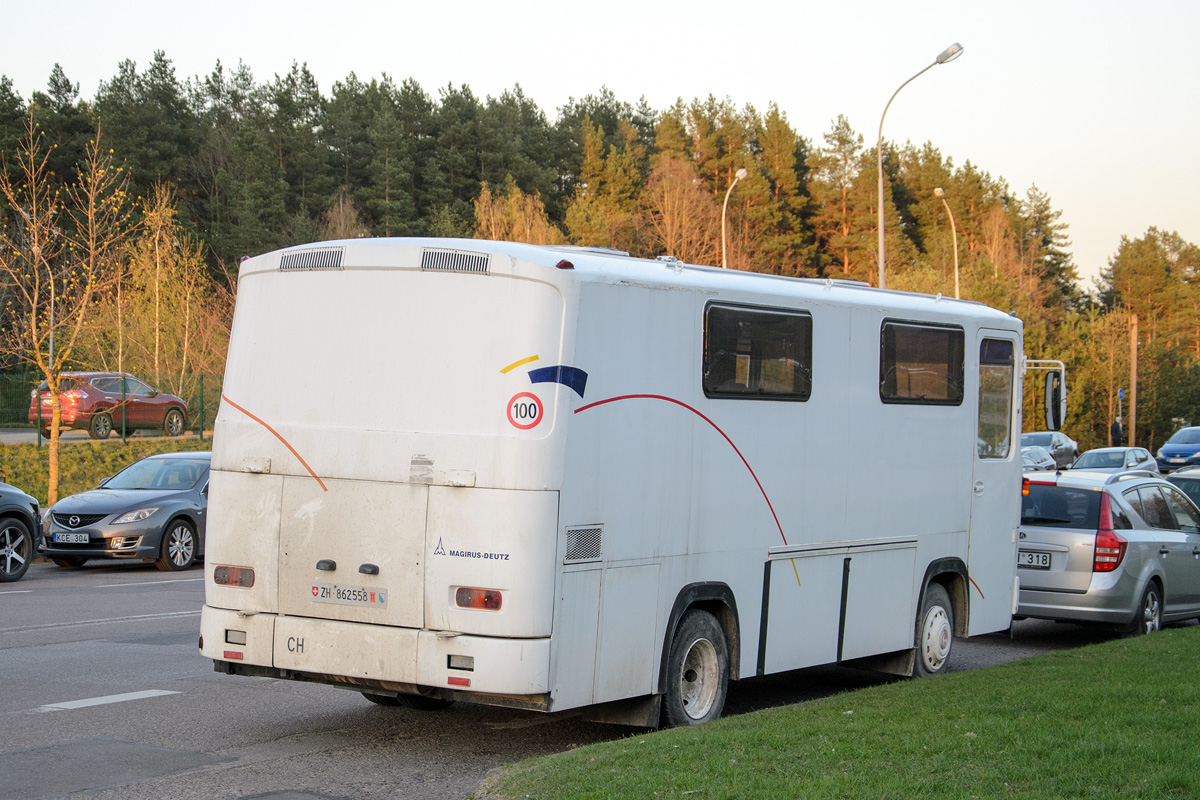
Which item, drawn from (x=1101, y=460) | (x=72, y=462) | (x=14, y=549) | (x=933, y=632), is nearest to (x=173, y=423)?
(x=72, y=462)

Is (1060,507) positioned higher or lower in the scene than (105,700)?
higher

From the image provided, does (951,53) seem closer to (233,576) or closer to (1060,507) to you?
(1060,507)

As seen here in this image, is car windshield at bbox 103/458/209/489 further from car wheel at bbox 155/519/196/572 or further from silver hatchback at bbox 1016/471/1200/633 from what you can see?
silver hatchback at bbox 1016/471/1200/633

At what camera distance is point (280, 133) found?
7256 cm

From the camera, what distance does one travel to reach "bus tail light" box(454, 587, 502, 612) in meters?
6.81

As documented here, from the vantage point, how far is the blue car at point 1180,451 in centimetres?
4025

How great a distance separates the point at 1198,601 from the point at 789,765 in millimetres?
9386

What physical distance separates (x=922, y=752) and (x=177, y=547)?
13.8 metres

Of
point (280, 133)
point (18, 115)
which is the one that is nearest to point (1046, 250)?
point (280, 133)

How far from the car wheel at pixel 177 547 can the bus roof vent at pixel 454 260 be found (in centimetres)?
1190

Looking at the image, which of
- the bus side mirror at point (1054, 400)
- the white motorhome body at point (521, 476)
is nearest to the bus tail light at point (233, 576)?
the white motorhome body at point (521, 476)

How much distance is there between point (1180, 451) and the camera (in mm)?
40969

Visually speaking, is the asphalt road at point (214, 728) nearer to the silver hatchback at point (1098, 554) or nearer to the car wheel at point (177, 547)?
the silver hatchback at point (1098, 554)

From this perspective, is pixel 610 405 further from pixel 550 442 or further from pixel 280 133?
pixel 280 133
